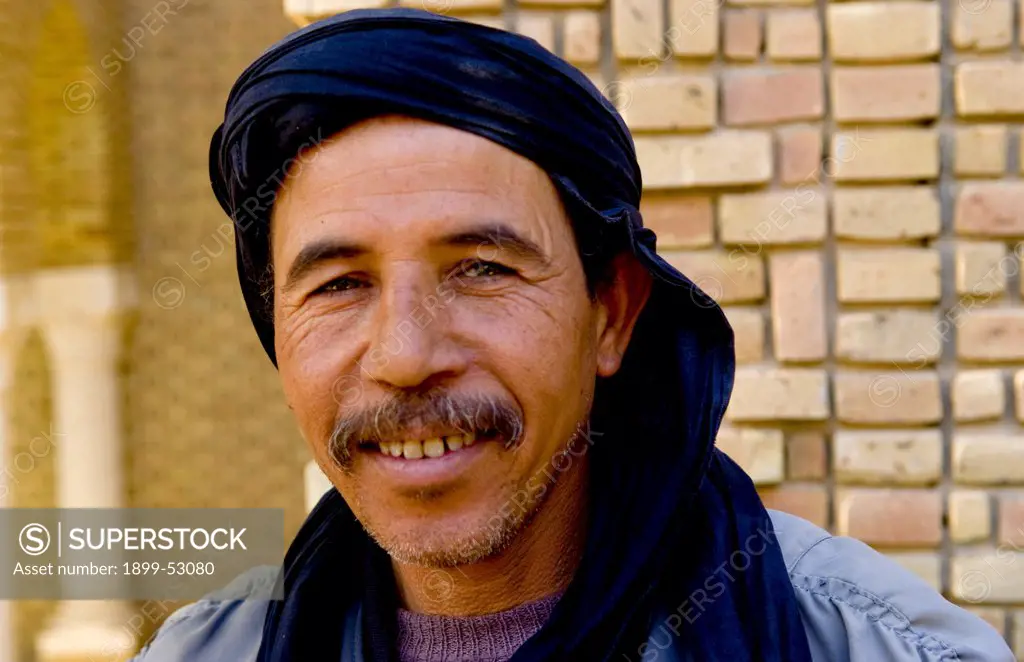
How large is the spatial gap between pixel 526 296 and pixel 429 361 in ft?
0.75

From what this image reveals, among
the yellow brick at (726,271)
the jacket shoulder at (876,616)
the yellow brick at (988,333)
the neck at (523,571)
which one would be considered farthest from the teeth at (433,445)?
the yellow brick at (988,333)

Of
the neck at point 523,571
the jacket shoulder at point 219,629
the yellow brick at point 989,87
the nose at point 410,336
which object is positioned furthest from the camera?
the yellow brick at point 989,87

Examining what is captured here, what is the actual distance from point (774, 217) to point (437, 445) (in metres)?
1.46

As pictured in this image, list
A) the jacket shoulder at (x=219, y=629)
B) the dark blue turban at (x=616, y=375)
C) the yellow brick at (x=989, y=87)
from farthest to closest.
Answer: the yellow brick at (x=989, y=87) < the jacket shoulder at (x=219, y=629) < the dark blue turban at (x=616, y=375)

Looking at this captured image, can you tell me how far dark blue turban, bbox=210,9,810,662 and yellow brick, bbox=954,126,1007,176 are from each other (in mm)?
1240

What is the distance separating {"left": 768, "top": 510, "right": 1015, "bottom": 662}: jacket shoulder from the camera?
1.72 metres

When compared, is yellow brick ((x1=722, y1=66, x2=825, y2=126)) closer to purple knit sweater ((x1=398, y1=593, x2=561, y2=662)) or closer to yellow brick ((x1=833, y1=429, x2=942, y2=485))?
yellow brick ((x1=833, y1=429, x2=942, y2=485))

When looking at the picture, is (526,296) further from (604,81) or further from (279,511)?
(279,511)

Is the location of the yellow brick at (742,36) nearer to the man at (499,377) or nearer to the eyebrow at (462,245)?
the man at (499,377)

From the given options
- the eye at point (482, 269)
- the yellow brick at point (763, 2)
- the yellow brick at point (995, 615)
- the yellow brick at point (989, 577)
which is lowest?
the yellow brick at point (995, 615)

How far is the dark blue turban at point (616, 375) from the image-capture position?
1.76 meters

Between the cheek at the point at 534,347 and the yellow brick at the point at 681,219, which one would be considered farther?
the yellow brick at the point at 681,219

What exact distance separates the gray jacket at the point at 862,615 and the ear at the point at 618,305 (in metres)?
0.43

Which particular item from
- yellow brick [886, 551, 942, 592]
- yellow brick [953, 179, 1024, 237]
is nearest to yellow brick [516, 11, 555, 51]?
yellow brick [953, 179, 1024, 237]
